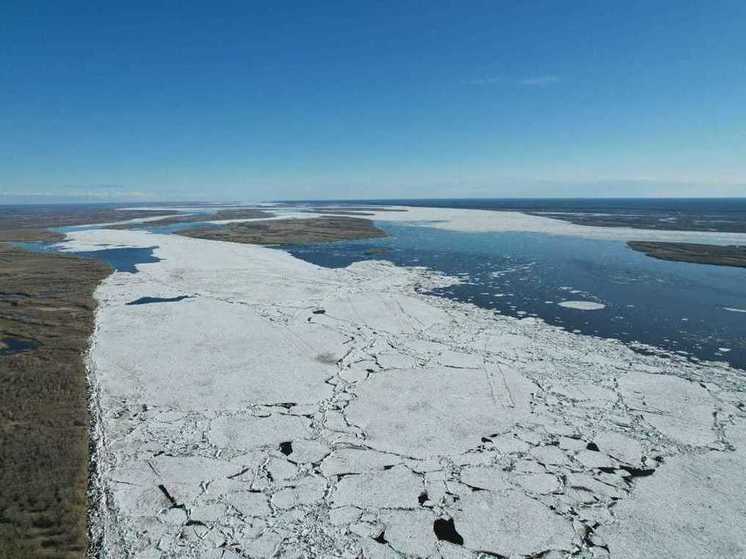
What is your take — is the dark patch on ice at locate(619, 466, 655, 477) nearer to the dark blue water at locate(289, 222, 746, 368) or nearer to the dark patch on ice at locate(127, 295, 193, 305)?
the dark blue water at locate(289, 222, 746, 368)

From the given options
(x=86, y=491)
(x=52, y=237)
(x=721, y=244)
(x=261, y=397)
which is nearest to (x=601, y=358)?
(x=261, y=397)

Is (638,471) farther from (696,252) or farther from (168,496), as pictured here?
(696,252)

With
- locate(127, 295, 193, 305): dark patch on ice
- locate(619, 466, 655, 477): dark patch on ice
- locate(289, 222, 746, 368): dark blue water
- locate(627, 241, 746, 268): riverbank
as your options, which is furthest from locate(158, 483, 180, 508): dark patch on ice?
locate(627, 241, 746, 268): riverbank

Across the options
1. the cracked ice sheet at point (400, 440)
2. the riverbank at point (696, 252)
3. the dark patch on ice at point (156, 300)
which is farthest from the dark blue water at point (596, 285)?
the dark patch on ice at point (156, 300)

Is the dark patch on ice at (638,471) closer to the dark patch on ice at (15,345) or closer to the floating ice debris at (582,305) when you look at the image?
the floating ice debris at (582,305)

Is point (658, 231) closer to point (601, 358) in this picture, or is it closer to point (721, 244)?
point (721, 244)

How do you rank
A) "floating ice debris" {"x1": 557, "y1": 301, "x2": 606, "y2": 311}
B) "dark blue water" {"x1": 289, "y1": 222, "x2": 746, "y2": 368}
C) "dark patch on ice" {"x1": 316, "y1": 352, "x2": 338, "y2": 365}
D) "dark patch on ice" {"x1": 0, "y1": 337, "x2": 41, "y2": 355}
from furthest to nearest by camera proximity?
"floating ice debris" {"x1": 557, "y1": 301, "x2": 606, "y2": 311}, "dark blue water" {"x1": 289, "y1": 222, "x2": 746, "y2": 368}, "dark patch on ice" {"x1": 0, "y1": 337, "x2": 41, "y2": 355}, "dark patch on ice" {"x1": 316, "y1": 352, "x2": 338, "y2": 365}

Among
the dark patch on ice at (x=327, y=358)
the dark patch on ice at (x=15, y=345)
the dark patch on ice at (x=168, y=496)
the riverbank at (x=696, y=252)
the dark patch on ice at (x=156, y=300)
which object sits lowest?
the dark patch on ice at (x=168, y=496)
